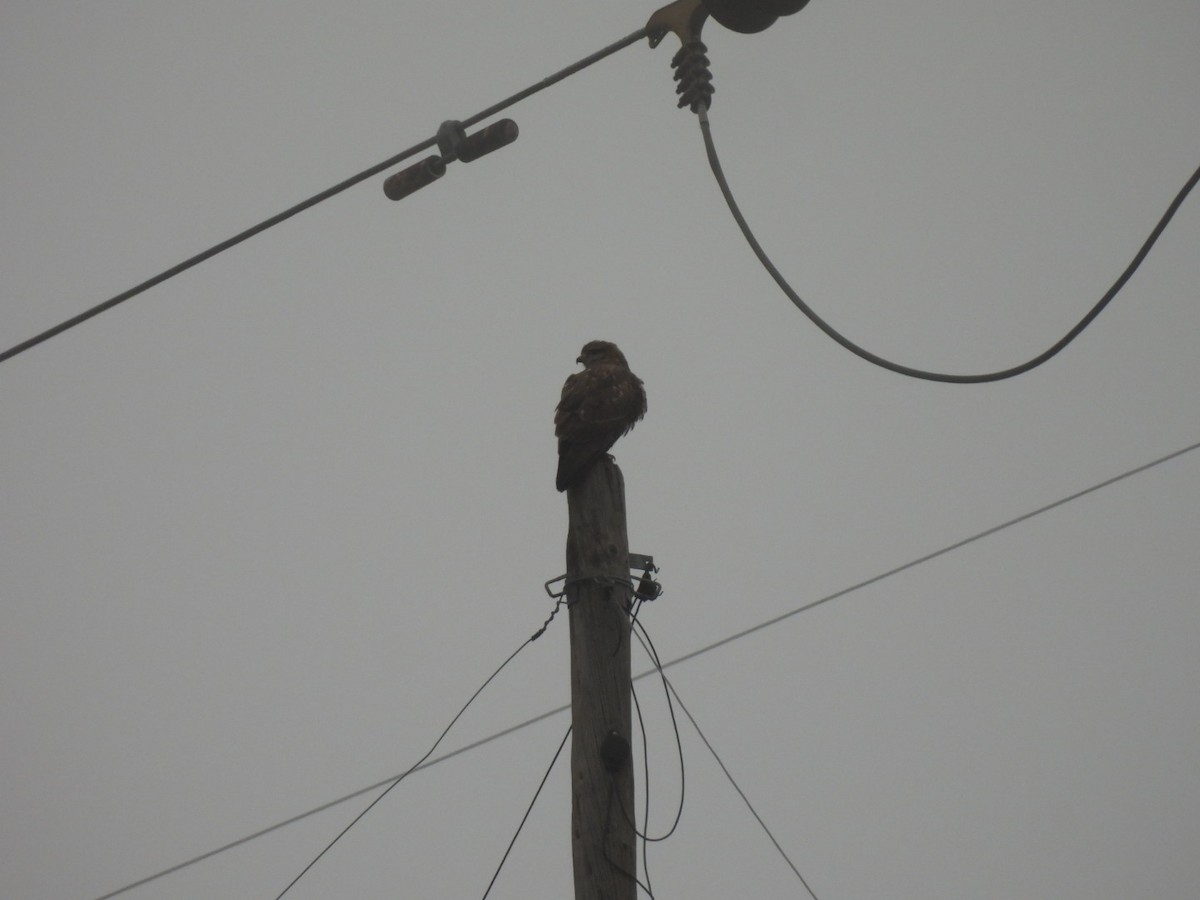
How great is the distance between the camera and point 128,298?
4.57 m

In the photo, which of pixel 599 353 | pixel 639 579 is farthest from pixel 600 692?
pixel 599 353

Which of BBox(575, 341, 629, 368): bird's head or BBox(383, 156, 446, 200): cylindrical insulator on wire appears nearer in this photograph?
BBox(383, 156, 446, 200): cylindrical insulator on wire

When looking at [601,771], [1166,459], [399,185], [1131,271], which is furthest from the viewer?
[1166,459]

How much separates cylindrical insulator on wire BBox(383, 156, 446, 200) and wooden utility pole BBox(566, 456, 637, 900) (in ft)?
4.50

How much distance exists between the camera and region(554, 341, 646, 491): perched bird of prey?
4.64m

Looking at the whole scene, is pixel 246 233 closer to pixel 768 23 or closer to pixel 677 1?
pixel 677 1

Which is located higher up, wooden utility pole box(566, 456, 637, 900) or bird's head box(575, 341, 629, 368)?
bird's head box(575, 341, 629, 368)

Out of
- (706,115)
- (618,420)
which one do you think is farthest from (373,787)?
(706,115)

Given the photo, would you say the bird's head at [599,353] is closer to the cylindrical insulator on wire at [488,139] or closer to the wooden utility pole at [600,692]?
the wooden utility pole at [600,692]

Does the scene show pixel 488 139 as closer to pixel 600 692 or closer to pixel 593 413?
pixel 593 413

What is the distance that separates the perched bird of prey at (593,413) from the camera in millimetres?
4645

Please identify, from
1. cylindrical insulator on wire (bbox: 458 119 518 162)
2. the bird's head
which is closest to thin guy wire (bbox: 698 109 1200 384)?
cylindrical insulator on wire (bbox: 458 119 518 162)

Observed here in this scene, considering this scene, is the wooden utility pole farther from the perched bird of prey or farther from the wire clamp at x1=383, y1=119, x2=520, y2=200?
the wire clamp at x1=383, y1=119, x2=520, y2=200

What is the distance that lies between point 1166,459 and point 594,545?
278 inches
